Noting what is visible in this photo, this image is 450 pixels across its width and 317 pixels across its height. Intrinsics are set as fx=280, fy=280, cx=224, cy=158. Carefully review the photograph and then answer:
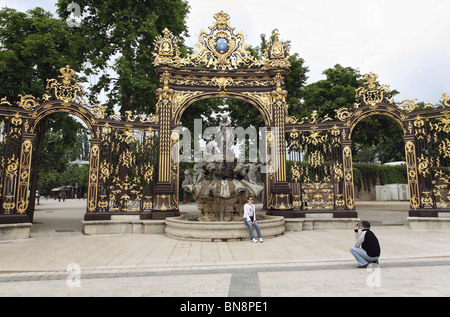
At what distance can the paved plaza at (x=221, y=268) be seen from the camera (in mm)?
3941

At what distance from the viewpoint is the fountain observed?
8086 mm

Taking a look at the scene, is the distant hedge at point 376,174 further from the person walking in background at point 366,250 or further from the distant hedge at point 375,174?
the person walking in background at point 366,250

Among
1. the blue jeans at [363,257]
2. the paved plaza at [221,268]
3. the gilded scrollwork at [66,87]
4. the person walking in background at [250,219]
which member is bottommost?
the paved plaza at [221,268]

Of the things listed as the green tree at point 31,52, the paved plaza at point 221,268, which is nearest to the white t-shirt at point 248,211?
the paved plaza at point 221,268

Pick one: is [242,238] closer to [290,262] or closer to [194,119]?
[290,262]

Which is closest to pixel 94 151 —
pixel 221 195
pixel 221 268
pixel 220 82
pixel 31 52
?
pixel 31 52

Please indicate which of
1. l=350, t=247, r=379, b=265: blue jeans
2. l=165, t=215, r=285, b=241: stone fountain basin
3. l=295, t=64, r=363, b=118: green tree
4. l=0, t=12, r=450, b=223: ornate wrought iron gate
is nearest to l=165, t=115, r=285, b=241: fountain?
l=165, t=215, r=285, b=241: stone fountain basin

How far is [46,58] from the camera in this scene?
414 inches

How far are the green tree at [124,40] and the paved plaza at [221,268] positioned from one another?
7334 mm

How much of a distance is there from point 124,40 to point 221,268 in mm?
12239

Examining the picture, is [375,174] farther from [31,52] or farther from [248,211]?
[31,52]

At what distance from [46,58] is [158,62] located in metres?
4.11

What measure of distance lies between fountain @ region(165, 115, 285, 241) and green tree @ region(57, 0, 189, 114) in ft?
15.8

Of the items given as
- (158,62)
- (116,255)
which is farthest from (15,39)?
(116,255)
